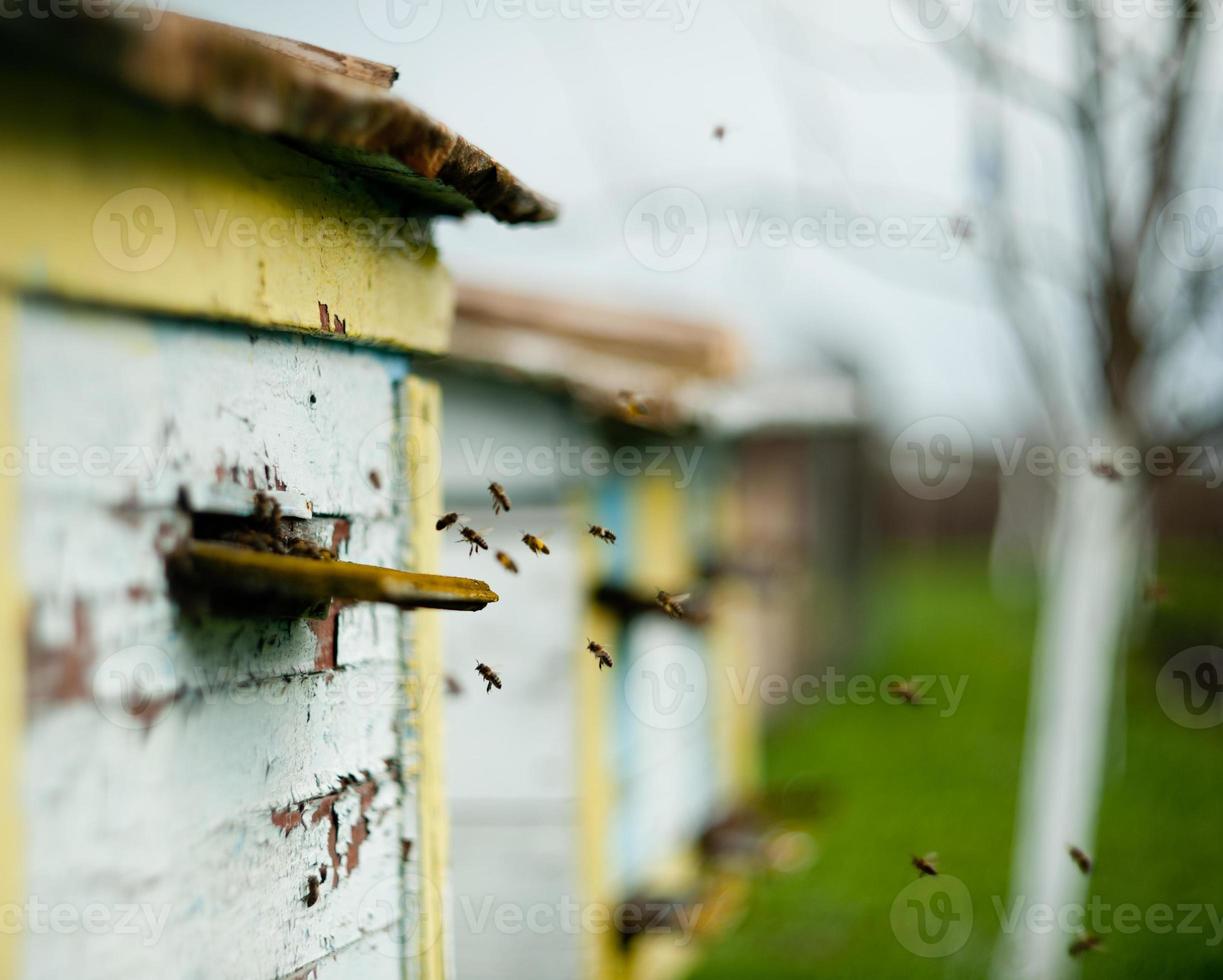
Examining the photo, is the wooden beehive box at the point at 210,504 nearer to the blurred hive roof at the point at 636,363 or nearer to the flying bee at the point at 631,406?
the flying bee at the point at 631,406

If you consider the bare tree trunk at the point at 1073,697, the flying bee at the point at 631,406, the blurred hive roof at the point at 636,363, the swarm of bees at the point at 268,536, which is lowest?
the bare tree trunk at the point at 1073,697

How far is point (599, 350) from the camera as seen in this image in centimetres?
658

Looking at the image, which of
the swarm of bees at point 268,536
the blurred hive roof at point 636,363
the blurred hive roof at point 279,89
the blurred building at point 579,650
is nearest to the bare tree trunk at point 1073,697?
the blurred building at point 579,650

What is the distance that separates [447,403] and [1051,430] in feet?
11.2

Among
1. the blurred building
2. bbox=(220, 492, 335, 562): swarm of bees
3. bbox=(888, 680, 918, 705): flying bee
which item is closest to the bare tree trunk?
the blurred building

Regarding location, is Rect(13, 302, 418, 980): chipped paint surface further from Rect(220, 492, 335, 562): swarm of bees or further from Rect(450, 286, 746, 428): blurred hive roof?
Rect(450, 286, 746, 428): blurred hive roof

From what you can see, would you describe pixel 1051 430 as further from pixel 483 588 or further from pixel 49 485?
pixel 49 485

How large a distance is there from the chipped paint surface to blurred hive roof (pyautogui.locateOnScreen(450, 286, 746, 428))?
198 centimetres

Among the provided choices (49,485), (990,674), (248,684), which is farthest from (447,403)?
(990,674)

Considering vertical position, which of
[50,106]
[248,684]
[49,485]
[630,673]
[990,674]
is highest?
[50,106]

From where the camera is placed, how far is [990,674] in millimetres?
17172

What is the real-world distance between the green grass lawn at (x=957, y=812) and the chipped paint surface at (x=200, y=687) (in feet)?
9.96

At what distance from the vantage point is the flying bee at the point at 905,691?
338 centimetres

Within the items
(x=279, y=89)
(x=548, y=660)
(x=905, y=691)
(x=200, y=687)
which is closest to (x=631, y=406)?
(x=905, y=691)
